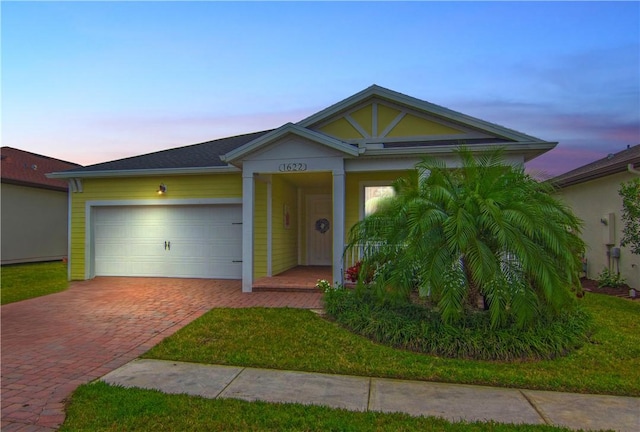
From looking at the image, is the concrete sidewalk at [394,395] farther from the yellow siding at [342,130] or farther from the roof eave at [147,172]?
the yellow siding at [342,130]

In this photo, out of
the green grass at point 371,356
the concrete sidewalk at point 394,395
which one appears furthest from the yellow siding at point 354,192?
the concrete sidewalk at point 394,395

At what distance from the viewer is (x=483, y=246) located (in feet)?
15.5

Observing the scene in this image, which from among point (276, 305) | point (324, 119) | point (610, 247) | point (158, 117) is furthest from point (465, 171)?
point (158, 117)

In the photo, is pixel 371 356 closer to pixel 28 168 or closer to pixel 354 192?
pixel 354 192

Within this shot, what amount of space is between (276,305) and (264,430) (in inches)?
167

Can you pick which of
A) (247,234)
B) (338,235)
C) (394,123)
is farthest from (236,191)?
(394,123)

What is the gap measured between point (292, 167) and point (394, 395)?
5.88 metres

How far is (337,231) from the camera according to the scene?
26.6 ft

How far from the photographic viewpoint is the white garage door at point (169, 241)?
1035 cm

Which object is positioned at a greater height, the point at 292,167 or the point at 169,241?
the point at 292,167

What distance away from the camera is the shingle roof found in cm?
1027

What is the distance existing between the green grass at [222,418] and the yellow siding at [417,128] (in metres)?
7.72

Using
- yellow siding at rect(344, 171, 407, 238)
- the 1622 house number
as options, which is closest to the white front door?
yellow siding at rect(344, 171, 407, 238)

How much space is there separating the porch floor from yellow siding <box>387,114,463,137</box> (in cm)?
428
